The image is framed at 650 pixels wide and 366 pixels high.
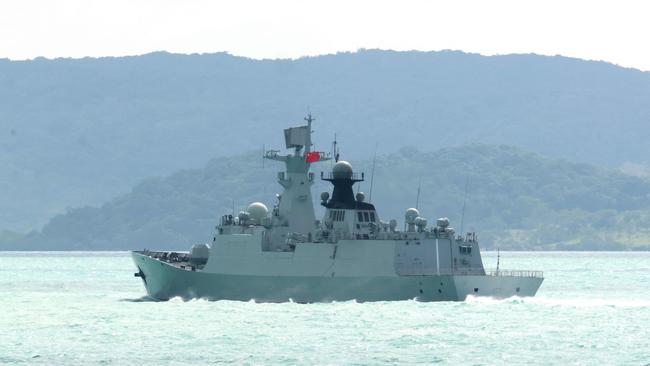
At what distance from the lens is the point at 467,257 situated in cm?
7931

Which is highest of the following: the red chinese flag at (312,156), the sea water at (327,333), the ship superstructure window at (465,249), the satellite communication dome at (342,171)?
the red chinese flag at (312,156)

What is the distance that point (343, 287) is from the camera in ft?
250

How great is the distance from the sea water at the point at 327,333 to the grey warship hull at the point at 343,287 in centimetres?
53

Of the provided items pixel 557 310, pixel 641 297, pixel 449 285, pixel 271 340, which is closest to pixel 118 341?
pixel 271 340

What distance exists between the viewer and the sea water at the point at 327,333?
185 feet

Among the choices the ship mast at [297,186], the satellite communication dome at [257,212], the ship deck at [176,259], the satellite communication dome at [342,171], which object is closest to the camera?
the satellite communication dome at [342,171]

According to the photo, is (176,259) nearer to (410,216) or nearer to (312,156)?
(312,156)

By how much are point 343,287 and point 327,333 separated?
11.8 m

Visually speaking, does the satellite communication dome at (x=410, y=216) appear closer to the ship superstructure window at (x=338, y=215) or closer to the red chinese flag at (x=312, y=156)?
the ship superstructure window at (x=338, y=215)

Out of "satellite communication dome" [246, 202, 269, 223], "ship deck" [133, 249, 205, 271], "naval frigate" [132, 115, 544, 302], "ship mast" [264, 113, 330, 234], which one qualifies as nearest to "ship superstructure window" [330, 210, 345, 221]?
"naval frigate" [132, 115, 544, 302]

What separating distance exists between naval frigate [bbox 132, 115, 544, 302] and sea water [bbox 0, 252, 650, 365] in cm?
86

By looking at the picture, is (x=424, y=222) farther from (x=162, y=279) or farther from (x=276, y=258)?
(x=162, y=279)

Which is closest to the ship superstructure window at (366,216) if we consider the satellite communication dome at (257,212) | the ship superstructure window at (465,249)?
the ship superstructure window at (465,249)

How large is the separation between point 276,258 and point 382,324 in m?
11.5
